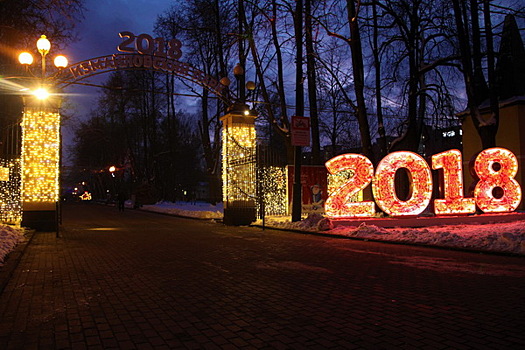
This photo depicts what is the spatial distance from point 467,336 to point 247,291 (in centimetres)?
315

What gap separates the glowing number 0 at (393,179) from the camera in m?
16.3

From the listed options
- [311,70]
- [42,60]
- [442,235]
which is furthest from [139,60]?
[442,235]

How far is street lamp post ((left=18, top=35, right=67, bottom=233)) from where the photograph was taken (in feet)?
56.4

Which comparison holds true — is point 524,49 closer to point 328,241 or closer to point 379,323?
point 328,241

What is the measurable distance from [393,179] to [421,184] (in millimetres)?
1140

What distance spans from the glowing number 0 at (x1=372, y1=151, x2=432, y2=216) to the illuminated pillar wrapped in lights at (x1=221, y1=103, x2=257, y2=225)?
19.4ft

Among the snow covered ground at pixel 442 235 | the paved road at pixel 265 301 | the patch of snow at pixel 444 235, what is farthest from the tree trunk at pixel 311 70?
the paved road at pixel 265 301

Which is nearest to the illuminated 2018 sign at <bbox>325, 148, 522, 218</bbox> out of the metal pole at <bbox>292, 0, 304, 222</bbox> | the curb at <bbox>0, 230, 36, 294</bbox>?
the metal pole at <bbox>292, 0, 304, 222</bbox>

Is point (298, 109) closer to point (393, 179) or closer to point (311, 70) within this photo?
point (311, 70)

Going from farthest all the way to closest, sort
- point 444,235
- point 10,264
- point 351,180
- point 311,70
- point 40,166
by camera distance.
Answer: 1. point 311,70
2. point 40,166
3. point 351,180
4. point 444,235
5. point 10,264

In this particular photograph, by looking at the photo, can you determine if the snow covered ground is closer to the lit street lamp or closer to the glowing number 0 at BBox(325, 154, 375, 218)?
the glowing number 0 at BBox(325, 154, 375, 218)

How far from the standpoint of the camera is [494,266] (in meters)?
8.59

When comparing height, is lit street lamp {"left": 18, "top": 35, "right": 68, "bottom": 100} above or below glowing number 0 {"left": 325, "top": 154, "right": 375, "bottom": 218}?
above

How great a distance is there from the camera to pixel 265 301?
583 cm
